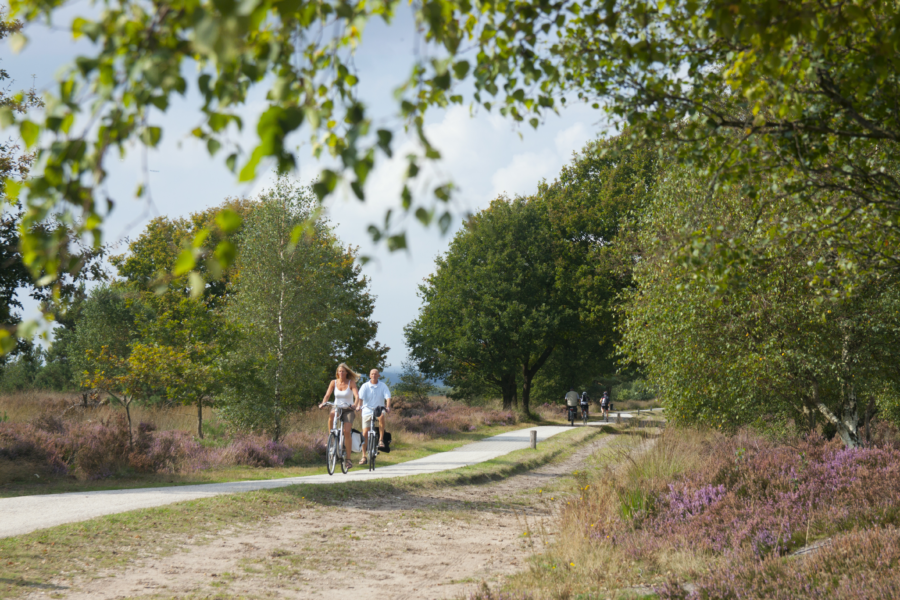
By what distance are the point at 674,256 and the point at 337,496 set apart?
26.9 feet

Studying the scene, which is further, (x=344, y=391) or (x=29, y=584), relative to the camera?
(x=344, y=391)

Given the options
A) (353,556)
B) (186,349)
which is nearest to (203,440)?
(186,349)

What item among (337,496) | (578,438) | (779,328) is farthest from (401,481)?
(578,438)

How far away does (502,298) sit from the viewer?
35.7 m

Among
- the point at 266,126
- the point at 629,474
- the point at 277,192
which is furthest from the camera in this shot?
the point at 277,192

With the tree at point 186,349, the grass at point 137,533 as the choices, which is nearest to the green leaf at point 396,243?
the grass at point 137,533

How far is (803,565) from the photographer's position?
5.58 metres

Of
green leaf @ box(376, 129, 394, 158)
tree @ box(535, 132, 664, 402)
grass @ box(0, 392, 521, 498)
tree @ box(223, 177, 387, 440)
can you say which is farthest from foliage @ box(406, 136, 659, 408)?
green leaf @ box(376, 129, 394, 158)

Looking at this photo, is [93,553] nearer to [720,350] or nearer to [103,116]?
[103,116]

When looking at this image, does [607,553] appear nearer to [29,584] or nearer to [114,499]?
[29,584]

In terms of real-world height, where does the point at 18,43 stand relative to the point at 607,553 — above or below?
above

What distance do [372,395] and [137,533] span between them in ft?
19.0

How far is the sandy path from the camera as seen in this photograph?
21.8ft

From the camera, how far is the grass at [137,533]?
6.62 m
